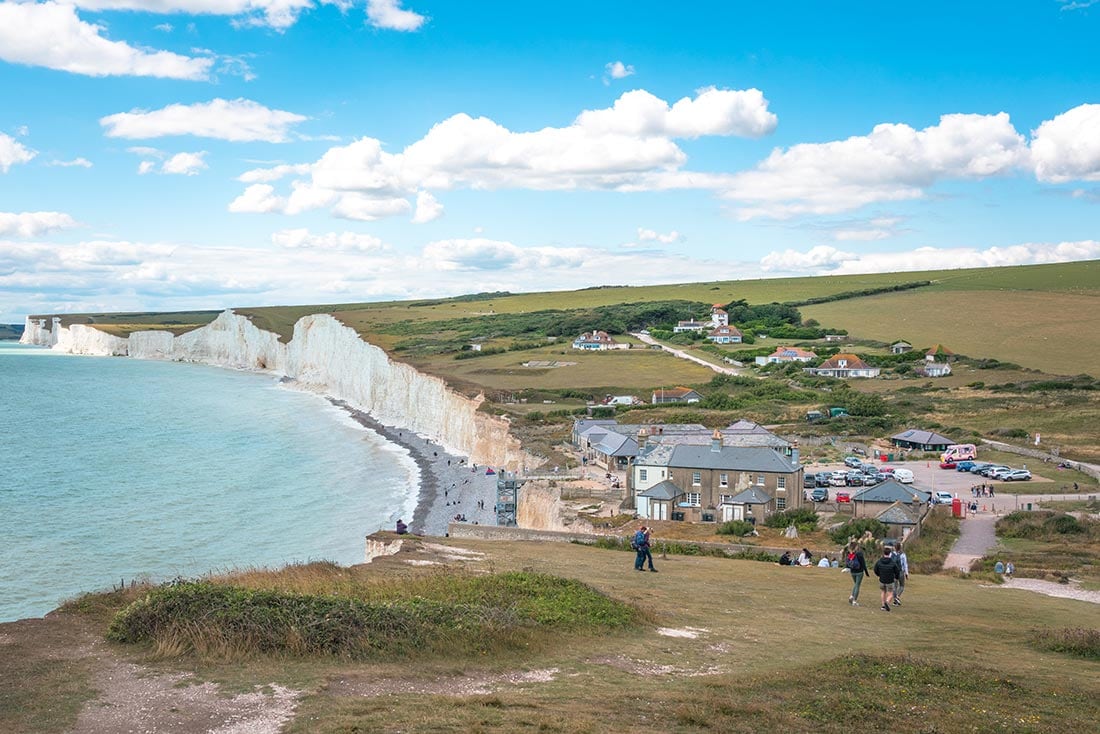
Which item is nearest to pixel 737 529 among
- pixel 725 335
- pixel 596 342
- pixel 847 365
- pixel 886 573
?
pixel 886 573

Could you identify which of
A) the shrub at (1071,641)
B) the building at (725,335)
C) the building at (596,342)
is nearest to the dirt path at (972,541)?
the shrub at (1071,641)

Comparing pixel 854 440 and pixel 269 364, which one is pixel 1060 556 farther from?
pixel 269 364

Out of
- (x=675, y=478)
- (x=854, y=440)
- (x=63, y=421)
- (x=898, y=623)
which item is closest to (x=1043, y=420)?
(x=854, y=440)

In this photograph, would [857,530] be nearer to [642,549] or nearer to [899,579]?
[642,549]

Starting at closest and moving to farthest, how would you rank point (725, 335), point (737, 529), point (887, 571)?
point (887, 571) → point (737, 529) → point (725, 335)

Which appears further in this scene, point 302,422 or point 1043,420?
point 302,422

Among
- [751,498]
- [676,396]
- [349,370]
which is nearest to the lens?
[751,498]
